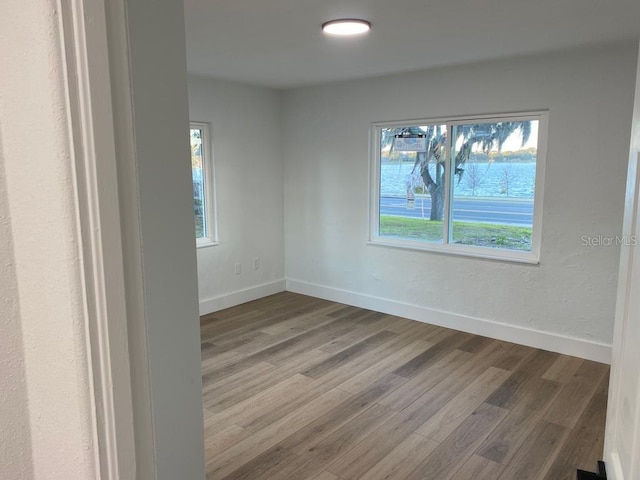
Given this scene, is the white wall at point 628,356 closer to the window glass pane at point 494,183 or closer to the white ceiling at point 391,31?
the white ceiling at point 391,31

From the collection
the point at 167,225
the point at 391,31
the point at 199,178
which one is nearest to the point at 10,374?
the point at 167,225

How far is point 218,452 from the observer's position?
2.54 m

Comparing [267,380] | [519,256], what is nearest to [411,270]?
[519,256]

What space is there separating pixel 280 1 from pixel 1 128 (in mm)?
1998

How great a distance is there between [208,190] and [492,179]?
2.72 m

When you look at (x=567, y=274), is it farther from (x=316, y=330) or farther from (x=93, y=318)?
(x=93, y=318)

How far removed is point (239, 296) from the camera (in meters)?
5.16

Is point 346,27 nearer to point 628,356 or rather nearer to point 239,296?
point 628,356

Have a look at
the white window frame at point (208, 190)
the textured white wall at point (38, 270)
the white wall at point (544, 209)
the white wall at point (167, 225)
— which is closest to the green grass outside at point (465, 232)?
the white wall at point (544, 209)

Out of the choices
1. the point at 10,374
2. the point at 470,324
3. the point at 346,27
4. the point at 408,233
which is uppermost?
the point at 346,27

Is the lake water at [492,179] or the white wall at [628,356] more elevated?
the lake water at [492,179]

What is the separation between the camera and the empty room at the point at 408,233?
264 cm

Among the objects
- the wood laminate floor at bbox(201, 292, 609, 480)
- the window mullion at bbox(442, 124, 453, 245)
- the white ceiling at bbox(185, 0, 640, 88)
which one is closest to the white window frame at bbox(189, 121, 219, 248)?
the white ceiling at bbox(185, 0, 640, 88)

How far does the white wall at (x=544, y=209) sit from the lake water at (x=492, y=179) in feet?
0.66
